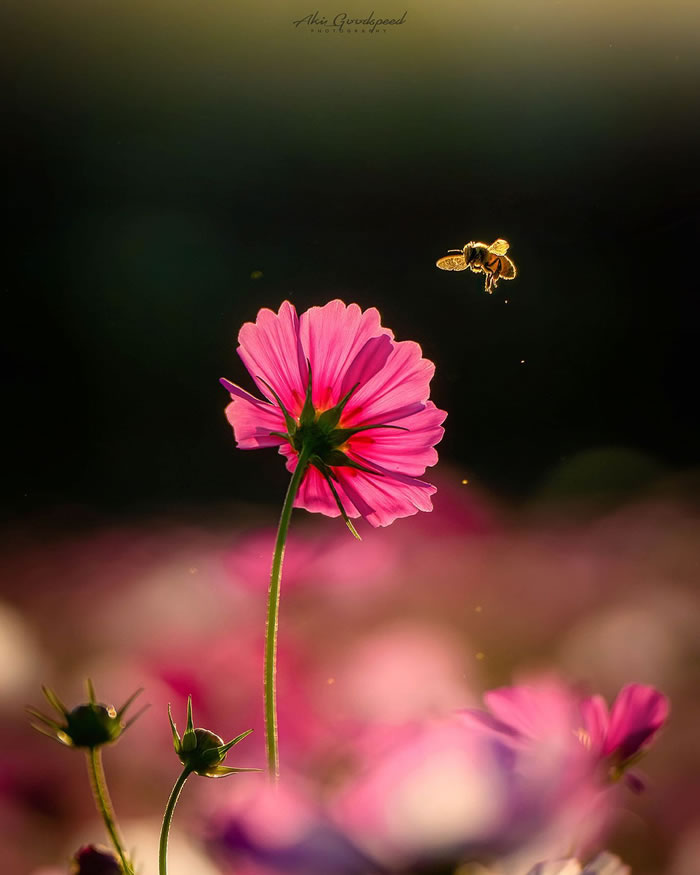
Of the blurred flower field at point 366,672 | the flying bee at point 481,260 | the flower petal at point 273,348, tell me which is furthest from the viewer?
the flying bee at point 481,260

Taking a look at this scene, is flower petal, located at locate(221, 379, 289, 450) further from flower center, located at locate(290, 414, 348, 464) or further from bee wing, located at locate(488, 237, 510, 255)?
bee wing, located at locate(488, 237, 510, 255)

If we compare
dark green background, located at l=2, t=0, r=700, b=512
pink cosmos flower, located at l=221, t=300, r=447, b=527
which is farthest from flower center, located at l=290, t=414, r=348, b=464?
dark green background, located at l=2, t=0, r=700, b=512

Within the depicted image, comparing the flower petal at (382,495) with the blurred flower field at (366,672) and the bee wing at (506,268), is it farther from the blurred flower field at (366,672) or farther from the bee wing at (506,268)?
the bee wing at (506,268)

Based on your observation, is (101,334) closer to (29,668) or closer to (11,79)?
(11,79)

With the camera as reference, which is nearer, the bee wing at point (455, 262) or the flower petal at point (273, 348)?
the flower petal at point (273, 348)

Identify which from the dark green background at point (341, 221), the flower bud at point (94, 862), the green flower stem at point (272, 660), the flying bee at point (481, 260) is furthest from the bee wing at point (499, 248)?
the flower bud at point (94, 862)

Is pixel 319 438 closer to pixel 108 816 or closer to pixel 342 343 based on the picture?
pixel 342 343

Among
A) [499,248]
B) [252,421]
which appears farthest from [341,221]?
[252,421]

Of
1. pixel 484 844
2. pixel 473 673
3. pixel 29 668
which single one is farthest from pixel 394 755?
pixel 29 668
